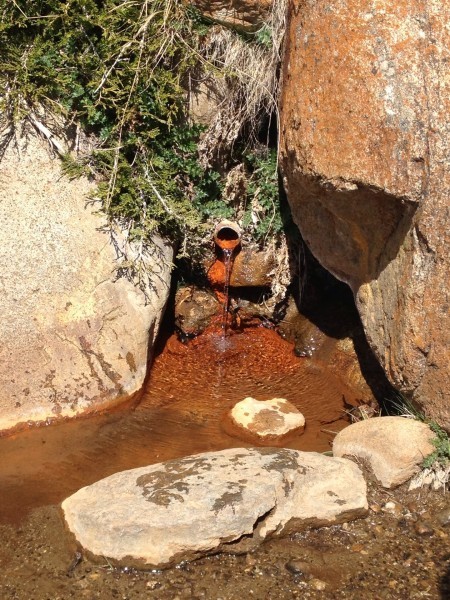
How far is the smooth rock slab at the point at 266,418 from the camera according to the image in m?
4.82

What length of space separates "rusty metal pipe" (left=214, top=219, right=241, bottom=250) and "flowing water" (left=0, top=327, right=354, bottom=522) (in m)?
0.83

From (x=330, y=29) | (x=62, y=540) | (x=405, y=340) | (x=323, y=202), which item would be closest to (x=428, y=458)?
(x=405, y=340)

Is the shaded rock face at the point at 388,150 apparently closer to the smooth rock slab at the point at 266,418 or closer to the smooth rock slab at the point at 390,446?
the smooth rock slab at the point at 390,446

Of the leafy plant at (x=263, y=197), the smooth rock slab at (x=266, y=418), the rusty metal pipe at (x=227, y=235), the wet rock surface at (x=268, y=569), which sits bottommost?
the wet rock surface at (x=268, y=569)

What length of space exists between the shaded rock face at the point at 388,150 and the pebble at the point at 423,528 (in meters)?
0.61

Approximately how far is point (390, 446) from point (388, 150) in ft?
5.76

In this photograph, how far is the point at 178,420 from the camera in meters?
5.01

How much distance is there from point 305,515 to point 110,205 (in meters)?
2.73

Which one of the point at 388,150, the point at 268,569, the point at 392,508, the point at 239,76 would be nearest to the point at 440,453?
the point at 392,508

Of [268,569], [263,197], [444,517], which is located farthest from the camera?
[263,197]

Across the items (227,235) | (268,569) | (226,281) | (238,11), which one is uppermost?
(238,11)

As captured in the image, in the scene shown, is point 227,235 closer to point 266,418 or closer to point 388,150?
point 266,418

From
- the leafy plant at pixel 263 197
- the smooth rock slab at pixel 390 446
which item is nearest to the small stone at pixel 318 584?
the smooth rock slab at pixel 390 446

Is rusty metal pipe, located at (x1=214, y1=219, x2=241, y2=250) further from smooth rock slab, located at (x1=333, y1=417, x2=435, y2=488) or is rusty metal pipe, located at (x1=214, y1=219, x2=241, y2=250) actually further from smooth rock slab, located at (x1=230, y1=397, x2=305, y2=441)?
smooth rock slab, located at (x1=333, y1=417, x2=435, y2=488)
